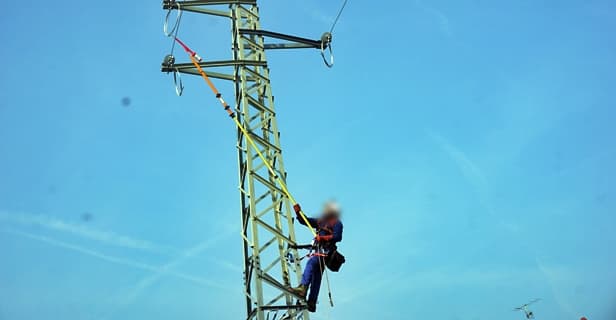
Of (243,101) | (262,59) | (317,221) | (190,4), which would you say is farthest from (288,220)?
(190,4)

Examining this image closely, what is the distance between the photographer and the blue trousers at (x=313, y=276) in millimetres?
9961

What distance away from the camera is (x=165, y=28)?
12.4 metres

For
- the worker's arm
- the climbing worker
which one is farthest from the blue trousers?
the worker's arm

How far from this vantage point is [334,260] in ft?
32.7

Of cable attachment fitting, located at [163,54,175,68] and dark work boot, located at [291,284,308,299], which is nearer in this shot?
dark work boot, located at [291,284,308,299]

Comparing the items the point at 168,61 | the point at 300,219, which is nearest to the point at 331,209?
the point at 300,219

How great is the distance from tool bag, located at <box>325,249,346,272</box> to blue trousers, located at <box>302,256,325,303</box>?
109 mm

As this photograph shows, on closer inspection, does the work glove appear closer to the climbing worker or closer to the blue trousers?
the climbing worker

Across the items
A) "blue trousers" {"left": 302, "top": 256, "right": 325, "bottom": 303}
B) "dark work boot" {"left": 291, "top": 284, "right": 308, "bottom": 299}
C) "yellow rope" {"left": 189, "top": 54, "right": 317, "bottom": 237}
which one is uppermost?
"yellow rope" {"left": 189, "top": 54, "right": 317, "bottom": 237}

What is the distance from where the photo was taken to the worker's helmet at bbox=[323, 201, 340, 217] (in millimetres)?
10172

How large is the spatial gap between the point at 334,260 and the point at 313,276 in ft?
1.60

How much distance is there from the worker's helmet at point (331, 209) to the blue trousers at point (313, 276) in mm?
857

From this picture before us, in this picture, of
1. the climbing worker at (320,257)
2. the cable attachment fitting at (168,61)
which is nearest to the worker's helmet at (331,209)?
the climbing worker at (320,257)

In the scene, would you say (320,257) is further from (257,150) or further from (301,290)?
→ (257,150)
